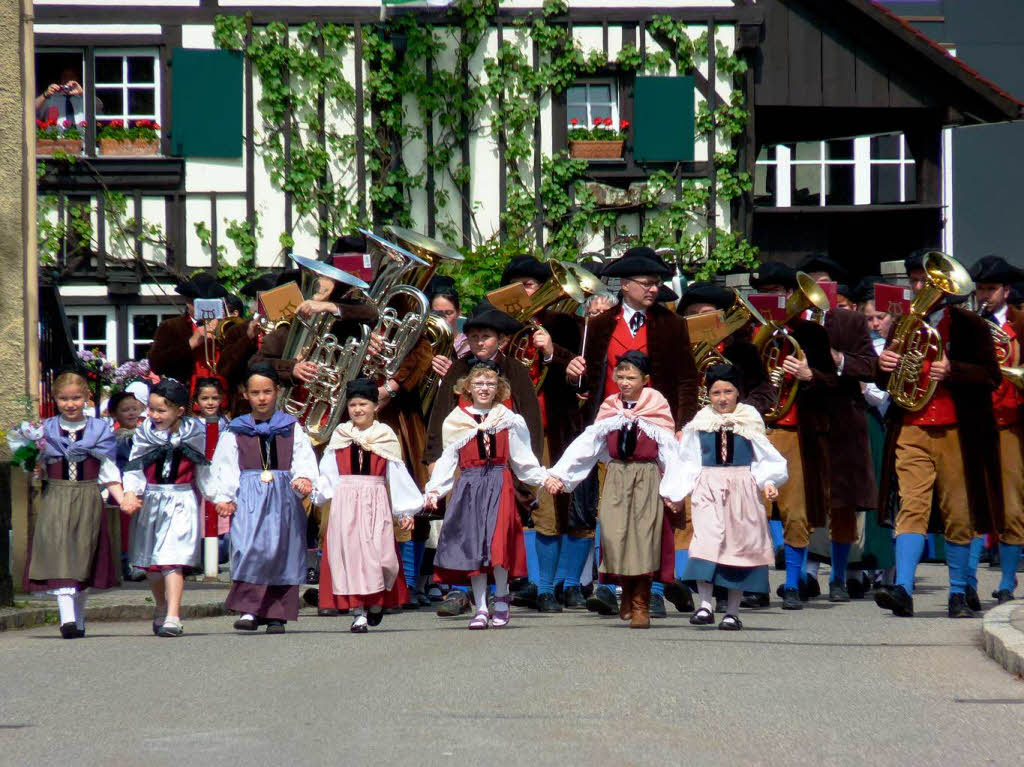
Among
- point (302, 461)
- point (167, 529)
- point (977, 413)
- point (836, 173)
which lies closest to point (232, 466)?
point (302, 461)

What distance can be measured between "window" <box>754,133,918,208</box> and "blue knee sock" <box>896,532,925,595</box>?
23904mm

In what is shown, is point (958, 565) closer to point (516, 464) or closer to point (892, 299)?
point (892, 299)

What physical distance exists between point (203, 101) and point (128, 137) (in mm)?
1157

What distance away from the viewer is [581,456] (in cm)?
1195

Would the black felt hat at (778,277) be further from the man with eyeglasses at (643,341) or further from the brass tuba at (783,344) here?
the man with eyeglasses at (643,341)

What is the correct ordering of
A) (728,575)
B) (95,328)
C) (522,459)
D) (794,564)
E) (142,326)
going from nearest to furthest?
(728,575) → (522,459) → (794,564) → (95,328) → (142,326)

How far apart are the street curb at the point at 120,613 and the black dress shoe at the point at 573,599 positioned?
230 centimetres

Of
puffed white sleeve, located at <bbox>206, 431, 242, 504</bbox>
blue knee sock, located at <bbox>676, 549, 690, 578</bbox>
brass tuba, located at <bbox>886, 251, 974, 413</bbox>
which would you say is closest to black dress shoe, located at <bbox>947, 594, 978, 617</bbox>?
brass tuba, located at <bbox>886, 251, 974, 413</bbox>

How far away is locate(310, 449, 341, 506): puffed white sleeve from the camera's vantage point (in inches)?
475

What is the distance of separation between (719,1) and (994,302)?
55.1 feet

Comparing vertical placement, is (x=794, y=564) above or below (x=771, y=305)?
below

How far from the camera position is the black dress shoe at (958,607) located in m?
A: 12.1

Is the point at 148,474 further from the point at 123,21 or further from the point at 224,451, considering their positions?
the point at 123,21

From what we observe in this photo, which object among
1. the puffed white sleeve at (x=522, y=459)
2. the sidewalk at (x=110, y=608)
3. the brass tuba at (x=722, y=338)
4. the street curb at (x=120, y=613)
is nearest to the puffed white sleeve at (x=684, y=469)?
the puffed white sleeve at (x=522, y=459)
